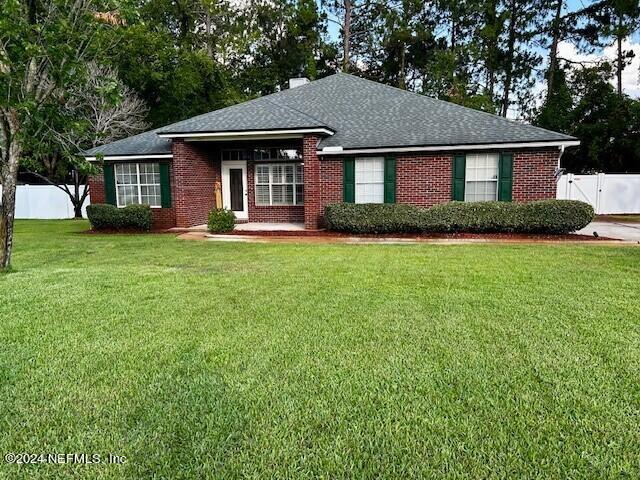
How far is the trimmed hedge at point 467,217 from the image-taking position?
10906mm

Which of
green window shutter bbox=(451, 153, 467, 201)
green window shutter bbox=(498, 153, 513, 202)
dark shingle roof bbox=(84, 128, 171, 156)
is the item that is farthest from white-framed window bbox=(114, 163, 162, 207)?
green window shutter bbox=(498, 153, 513, 202)

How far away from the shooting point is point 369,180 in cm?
1316

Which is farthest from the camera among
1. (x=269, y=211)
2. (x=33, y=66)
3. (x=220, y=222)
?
(x=269, y=211)

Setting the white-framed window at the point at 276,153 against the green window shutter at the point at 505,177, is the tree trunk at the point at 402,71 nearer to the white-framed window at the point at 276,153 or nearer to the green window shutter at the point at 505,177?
the white-framed window at the point at 276,153

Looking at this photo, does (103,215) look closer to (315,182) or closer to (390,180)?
(315,182)

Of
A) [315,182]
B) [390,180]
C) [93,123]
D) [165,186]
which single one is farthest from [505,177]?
[93,123]

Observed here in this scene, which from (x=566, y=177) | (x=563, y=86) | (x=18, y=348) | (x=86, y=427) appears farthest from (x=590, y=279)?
(x=563, y=86)

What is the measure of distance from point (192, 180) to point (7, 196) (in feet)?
23.1

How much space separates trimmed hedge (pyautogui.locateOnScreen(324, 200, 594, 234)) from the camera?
10906mm

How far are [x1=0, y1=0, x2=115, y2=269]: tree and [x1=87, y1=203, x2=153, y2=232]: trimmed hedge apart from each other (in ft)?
20.4

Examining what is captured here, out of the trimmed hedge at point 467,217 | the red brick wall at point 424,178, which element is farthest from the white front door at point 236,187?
the red brick wall at point 424,178

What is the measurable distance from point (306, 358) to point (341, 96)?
14698mm

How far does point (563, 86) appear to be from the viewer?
A: 947 inches

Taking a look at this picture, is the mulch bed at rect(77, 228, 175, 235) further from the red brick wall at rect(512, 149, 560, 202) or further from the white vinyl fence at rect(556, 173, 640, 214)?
the white vinyl fence at rect(556, 173, 640, 214)
